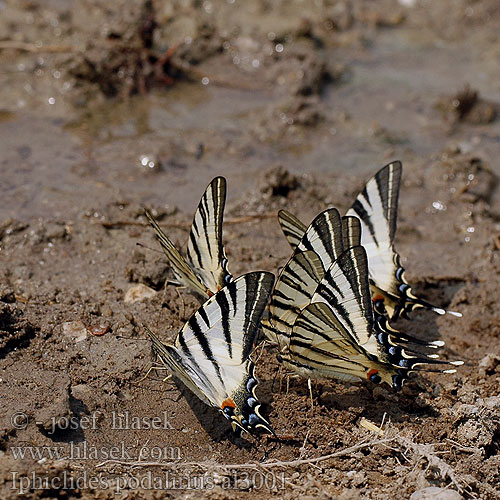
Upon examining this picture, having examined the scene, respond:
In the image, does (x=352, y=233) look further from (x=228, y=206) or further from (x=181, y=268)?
(x=228, y=206)

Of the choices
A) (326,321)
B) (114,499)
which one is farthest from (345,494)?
(114,499)

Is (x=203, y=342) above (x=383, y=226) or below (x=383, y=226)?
below

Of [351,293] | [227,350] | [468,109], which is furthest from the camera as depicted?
[468,109]

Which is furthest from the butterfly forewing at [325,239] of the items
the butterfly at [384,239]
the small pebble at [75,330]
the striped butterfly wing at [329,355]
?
the small pebble at [75,330]

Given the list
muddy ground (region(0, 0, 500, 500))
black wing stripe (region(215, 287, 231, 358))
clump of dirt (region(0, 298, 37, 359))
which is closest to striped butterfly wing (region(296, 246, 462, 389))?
muddy ground (region(0, 0, 500, 500))

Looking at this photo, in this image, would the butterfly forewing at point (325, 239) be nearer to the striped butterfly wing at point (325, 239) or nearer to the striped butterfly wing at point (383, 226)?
the striped butterfly wing at point (325, 239)

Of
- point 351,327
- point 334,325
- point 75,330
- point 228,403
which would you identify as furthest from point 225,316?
point 75,330
